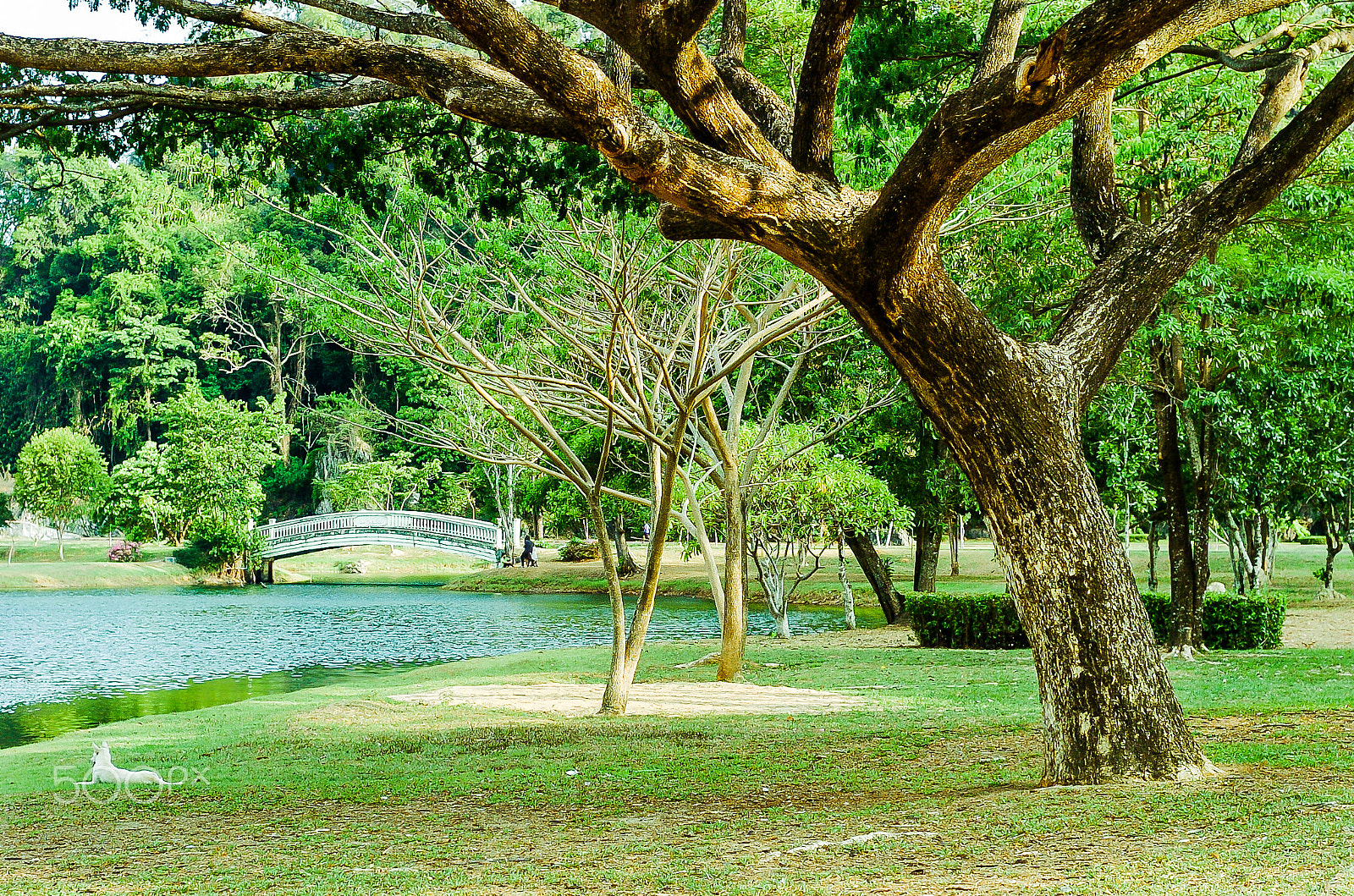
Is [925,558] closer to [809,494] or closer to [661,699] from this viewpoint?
[809,494]

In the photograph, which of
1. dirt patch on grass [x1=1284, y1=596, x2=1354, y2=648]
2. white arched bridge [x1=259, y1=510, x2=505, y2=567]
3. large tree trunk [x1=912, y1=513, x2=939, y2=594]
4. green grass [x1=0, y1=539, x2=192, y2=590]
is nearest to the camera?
dirt patch on grass [x1=1284, y1=596, x2=1354, y2=648]

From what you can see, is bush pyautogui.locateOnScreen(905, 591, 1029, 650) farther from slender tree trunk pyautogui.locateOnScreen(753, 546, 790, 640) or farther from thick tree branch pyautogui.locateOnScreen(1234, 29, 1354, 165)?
thick tree branch pyautogui.locateOnScreen(1234, 29, 1354, 165)

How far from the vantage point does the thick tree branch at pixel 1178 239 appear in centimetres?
575

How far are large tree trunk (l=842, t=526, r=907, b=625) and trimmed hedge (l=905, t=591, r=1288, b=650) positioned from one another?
3.90m

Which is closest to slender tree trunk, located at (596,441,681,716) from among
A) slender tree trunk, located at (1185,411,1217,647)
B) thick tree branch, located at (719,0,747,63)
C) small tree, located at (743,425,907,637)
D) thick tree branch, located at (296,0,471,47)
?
→ thick tree branch, located at (719,0,747,63)

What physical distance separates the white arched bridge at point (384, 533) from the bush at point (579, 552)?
9.45ft

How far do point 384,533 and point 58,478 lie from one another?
1276 cm

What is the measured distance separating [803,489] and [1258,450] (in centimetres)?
645

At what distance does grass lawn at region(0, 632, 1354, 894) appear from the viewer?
4.14 metres

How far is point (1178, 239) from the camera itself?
5980 millimetres

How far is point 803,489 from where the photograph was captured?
17312 mm

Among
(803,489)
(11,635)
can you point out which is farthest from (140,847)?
(11,635)

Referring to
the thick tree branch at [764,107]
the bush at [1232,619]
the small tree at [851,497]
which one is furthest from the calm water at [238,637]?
the thick tree branch at [764,107]

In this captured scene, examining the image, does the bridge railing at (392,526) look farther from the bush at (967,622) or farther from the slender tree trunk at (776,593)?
the bush at (967,622)
